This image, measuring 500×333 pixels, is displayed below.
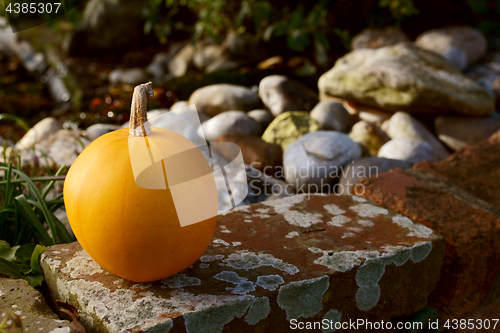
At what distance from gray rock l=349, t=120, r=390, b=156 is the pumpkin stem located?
244 cm

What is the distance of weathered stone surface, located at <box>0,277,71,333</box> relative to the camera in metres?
1.09

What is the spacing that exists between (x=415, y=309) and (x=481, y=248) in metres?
0.39

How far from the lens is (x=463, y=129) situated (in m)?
3.40

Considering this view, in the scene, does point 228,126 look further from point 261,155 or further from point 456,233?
point 456,233

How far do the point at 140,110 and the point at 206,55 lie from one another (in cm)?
532

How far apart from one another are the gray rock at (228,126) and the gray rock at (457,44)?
2615 millimetres

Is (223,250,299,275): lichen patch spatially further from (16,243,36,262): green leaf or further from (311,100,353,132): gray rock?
(311,100,353,132): gray rock

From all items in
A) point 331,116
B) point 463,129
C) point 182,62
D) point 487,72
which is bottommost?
point 463,129

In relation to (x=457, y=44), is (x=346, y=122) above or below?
below

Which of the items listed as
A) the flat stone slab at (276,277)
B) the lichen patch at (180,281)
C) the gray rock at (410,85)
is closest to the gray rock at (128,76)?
the gray rock at (410,85)

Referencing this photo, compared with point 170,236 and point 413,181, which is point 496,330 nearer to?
point 413,181

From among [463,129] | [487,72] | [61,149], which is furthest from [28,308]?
[487,72]

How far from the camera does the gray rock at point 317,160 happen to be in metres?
2.65

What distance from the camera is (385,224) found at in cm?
164
